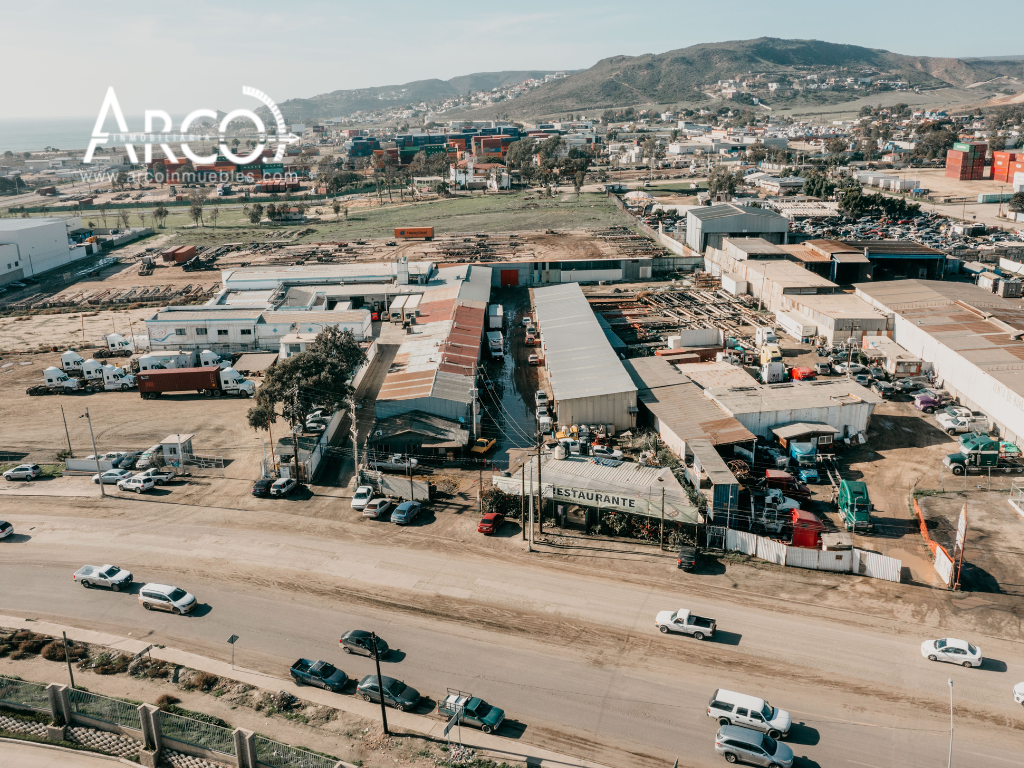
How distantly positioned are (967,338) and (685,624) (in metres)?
25.2

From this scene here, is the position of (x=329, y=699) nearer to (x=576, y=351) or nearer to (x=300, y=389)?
(x=300, y=389)

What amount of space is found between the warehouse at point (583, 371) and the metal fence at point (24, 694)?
19383 millimetres

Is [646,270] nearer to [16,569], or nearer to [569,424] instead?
[569,424]

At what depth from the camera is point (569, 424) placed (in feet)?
99.3

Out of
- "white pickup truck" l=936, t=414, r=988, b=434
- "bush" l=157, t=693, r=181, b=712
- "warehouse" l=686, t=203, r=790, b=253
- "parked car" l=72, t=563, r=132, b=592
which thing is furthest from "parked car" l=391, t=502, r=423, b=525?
"warehouse" l=686, t=203, r=790, b=253

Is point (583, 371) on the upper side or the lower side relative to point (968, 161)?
lower

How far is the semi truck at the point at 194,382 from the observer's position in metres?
36.1

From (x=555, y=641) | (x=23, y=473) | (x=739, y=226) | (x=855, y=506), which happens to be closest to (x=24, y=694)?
(x=555, y=641)

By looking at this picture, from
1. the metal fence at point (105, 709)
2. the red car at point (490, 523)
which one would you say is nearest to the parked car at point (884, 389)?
the red car at point (490, 523)

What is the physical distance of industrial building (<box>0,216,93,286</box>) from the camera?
61688 mm

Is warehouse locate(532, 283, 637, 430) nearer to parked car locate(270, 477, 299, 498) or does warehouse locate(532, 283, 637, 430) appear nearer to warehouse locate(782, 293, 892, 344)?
parked car locate(270, 477, 299, 498)

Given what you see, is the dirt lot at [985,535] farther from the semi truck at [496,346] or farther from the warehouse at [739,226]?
the warehouse at [739,226]

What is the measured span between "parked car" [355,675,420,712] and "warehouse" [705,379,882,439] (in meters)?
17.5

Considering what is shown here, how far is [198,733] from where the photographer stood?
603 inches
